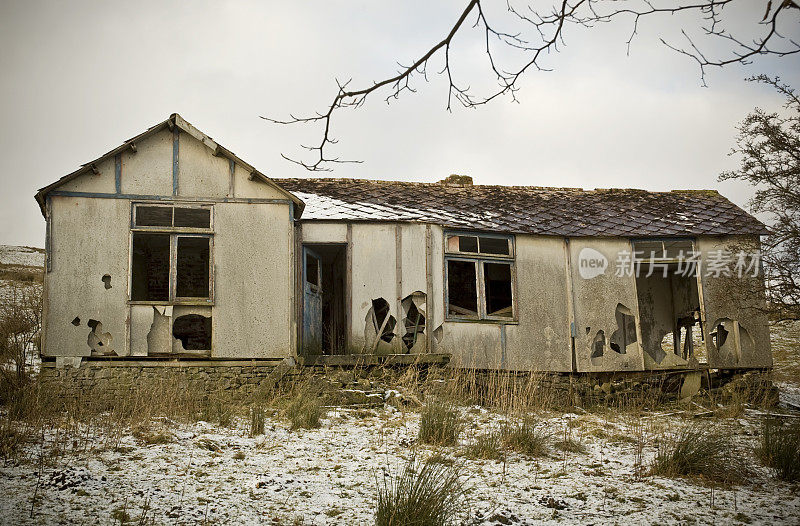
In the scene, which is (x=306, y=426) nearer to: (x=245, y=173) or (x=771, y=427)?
(x=245, y=173)

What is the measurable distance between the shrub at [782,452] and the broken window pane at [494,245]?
275 inches

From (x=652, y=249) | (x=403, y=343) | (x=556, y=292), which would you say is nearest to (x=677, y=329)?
(x=652, y=249)

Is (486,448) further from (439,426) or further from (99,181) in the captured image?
(99,181)

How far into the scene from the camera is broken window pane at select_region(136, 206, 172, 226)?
44.7 ft

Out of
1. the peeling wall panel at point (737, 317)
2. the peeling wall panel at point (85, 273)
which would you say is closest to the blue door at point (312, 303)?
the peeling wall panel at point (85, 273)

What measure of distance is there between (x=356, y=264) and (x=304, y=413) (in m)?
4.76

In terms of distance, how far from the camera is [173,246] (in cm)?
1352

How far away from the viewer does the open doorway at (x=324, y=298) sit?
14.7 metres

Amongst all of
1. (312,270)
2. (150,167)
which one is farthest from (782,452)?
(150,167)

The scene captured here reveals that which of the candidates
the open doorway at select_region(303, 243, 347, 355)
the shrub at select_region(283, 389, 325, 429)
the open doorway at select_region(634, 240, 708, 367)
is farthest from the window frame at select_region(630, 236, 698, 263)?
the shrub at select_region(283, 389, 325, 429)

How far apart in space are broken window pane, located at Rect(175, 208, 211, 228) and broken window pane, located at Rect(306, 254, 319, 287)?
2230mm

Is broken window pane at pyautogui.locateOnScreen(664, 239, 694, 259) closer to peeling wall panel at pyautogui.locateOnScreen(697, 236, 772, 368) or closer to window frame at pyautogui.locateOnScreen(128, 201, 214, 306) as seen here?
peeling wall panel at pyautogui.locateOnScreen(697, 236, 772, 368)

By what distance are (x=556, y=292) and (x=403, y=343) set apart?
371 cm

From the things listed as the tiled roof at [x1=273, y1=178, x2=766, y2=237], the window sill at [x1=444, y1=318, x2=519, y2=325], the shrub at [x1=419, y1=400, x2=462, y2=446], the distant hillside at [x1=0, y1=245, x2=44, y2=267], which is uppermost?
the distant hillside at [x1=0, y1=245, x2=44, y2=267]
